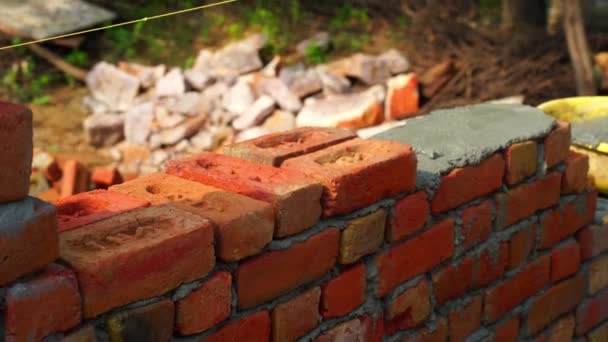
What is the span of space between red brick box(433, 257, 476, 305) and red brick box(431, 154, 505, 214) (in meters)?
0.17

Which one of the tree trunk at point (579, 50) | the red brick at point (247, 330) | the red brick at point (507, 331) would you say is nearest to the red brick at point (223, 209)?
→ the red brick at point (247, 330)

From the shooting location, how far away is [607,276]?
8.96ft

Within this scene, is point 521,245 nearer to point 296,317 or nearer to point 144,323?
point 296,317

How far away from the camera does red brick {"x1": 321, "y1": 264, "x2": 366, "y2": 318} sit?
72.7 inches

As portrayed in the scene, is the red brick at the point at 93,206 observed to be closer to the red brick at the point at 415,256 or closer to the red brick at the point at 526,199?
the red brick at the point at 415,256

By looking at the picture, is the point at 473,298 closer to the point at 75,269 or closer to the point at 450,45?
the point at 75,269

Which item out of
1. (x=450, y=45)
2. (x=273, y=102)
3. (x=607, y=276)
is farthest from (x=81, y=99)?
(x=607, y=276)

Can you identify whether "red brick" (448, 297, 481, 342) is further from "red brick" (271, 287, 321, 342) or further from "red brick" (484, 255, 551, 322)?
"red brick" (271, 287, 321, 342)

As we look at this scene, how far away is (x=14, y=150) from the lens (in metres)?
1.24

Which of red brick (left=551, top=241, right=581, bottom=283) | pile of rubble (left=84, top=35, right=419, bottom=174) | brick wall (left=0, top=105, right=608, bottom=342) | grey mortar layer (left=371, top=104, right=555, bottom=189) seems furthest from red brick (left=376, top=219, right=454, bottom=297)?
pile of rubble (left=84, top=35, right=419, bottom=174)

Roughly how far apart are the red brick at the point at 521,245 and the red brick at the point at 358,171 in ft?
1.78

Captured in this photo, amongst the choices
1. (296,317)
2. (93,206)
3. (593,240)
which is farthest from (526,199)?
(93,206)

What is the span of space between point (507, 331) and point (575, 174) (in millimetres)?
526

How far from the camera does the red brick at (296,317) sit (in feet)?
5.71
